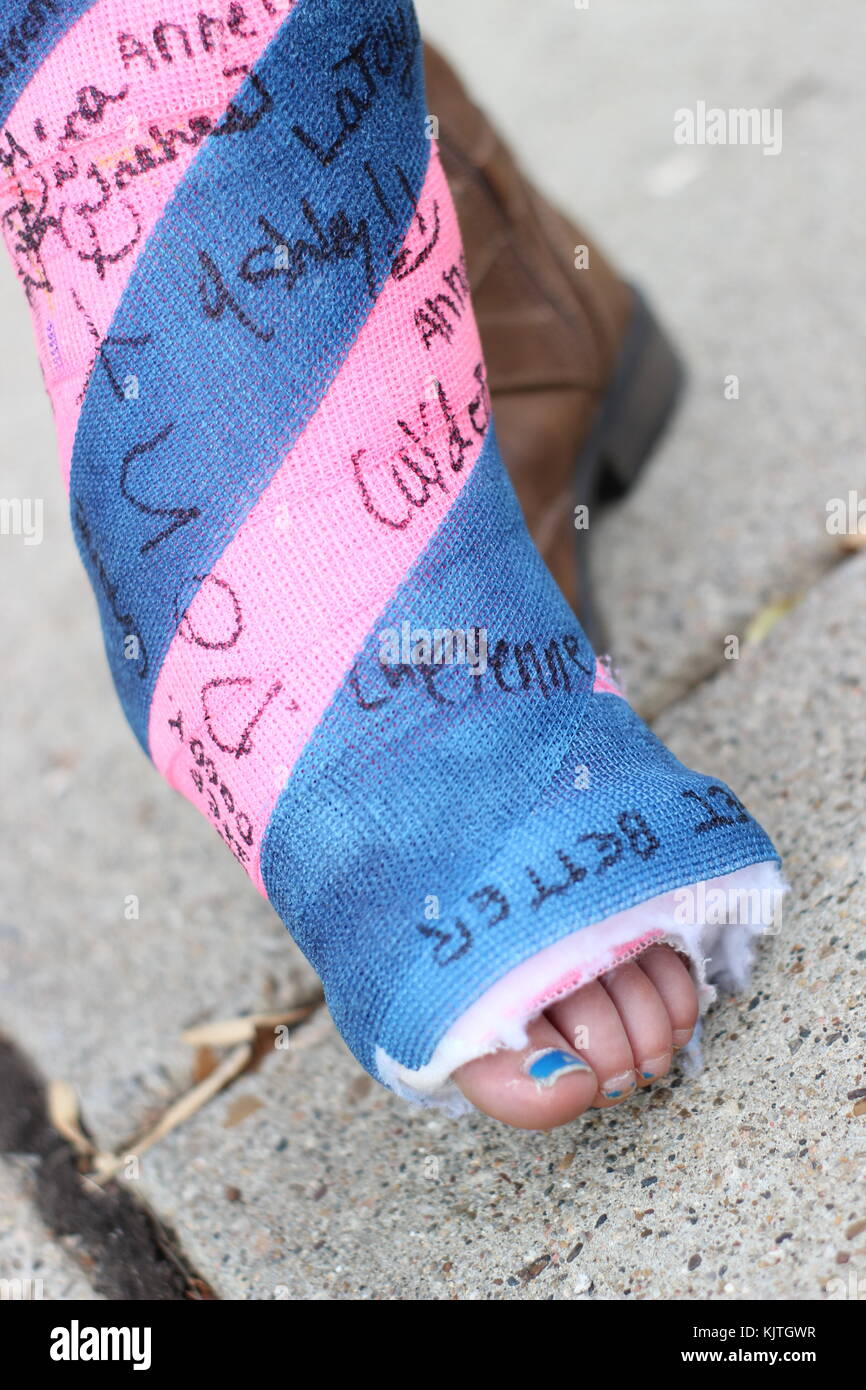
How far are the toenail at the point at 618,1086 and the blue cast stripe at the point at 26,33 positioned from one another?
72 centimetres

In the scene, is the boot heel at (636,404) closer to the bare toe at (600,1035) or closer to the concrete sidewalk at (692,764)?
the concrete sidewalk at (692,764)

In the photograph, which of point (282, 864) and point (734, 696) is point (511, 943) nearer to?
point (282, 864)

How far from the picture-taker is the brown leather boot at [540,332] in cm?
115

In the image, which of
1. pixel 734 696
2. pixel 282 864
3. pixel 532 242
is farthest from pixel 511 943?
pixel 532 242

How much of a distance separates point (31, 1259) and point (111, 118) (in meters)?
0.79

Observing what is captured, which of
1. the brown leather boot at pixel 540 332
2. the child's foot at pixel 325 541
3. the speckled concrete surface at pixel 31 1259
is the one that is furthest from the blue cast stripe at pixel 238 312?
the speckled concrete surface at pixel 31 1259

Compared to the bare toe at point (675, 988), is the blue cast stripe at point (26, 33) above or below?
above

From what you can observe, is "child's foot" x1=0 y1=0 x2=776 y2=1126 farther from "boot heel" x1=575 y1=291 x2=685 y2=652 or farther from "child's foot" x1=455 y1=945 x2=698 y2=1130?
"boot heel" x1=575 y1=291 x2=685 y2=652

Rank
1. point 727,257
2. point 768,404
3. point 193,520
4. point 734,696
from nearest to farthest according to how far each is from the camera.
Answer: point 193,520, point 734,696, point 768,404, point 727,257

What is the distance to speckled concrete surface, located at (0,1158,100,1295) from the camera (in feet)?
2.88

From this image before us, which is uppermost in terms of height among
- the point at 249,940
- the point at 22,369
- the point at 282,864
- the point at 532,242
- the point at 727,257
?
the point at 532,242

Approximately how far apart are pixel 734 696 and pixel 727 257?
803mm

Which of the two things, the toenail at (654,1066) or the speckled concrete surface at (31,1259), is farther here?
the speckled concrete surface at (31,1259)

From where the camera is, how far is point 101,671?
146cm
